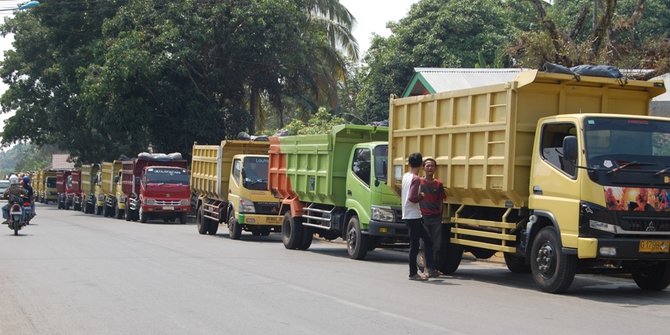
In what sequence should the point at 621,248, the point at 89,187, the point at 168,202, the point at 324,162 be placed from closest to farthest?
the point at 621,248, the point at 324,162, the point at 168,202, the point at 89,187

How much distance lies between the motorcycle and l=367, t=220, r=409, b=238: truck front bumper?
12199 mm

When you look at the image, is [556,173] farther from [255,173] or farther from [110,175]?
[110,175]

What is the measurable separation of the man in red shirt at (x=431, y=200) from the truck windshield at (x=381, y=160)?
2681 millimetres

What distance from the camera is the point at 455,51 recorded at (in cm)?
4288

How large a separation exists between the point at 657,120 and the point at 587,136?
1117 mm

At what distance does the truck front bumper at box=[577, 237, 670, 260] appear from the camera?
36.8 ft

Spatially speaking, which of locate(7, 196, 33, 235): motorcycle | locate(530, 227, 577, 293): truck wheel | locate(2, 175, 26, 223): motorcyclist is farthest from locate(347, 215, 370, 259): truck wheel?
locate(2, 175, 26, 223): motorcyclist

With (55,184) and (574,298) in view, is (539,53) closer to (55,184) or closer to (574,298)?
(574,298)

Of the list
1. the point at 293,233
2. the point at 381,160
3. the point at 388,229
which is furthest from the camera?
the point at 293,233

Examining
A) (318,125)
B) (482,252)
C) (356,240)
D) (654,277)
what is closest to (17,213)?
(356,240)

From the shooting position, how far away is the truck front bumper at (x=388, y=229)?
16188mm

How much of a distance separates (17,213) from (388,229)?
12518 mm

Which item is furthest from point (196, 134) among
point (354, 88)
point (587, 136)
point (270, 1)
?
point (587, 136)

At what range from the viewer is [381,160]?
664 inches
